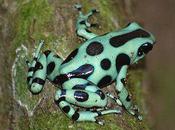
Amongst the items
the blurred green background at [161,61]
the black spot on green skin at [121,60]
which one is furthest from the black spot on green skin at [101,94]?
the blurred green background at [161,61]

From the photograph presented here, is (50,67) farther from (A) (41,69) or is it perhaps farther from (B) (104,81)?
(B) (104,81)

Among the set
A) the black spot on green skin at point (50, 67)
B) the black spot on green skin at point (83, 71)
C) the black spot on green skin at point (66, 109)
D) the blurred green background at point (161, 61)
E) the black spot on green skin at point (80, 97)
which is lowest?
the blurred green background at point (161, 61)

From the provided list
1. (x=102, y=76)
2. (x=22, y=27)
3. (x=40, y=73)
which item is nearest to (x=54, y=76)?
(x=40, y=73)

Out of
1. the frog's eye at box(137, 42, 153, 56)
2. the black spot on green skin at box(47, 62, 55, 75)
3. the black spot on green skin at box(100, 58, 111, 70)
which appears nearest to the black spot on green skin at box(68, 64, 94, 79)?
the black spot on green skin at box(100, 58, 111, 70)

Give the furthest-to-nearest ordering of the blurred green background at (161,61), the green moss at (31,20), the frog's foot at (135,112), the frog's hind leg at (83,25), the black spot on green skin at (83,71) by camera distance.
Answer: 1. the blurred green background at (161,61)
2. the green moss at (31,20)
3. the frog's hind leg at (83,25)
4. the frog's foot at (135,112)
5. the black spot on green skin at (83,71)

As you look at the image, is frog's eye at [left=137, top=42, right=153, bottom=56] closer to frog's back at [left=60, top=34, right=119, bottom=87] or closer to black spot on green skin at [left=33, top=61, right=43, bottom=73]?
frog's back at [left=60, top=34, right=119, bottom=87]

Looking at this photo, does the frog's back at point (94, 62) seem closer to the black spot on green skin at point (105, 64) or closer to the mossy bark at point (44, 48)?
the black spot on green skin at point (105, 64)

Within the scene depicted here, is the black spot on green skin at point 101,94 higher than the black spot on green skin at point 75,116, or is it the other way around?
the black spot on green skin at point 101,94

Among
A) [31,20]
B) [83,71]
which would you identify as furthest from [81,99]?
[31,20]

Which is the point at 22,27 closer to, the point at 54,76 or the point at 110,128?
the point at 54,76
